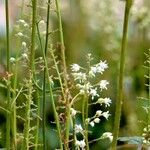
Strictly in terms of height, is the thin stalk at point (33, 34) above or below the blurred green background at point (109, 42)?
below

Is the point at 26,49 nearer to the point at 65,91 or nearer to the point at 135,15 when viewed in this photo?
the point at 65,91

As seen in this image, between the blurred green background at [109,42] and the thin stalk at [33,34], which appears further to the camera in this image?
the blurred green background at [109,42]

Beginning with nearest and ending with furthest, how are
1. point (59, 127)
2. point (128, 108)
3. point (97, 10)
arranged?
point (59, 127) < point (128, 108) < point (97, 10)

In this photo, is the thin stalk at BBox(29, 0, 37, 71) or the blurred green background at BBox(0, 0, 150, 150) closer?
the thin stalk at BBox(29, 0, 37, 71)

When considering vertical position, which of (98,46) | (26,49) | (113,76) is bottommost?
(26,49)

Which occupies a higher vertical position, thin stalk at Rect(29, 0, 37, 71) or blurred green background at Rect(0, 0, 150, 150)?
blurred green background at Rect(0, 0, 150, 150)

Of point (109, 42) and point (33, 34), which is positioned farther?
point (109, 42)

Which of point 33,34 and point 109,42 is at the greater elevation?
point 109,42

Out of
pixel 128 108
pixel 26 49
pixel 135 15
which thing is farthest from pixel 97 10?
pixel 26 49

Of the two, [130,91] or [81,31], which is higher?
[81,31]

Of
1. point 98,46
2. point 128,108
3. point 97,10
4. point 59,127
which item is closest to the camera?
point 59,127

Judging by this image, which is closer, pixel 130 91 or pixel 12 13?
pixel 130 91
